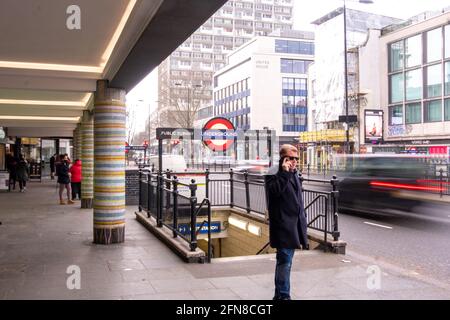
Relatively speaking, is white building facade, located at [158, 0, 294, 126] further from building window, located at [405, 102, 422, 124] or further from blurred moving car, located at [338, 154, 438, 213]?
blurred moving car, located at [338, 154, 438, 213]

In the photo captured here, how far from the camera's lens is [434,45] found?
35.2m

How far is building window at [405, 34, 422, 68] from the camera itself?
1444 inches

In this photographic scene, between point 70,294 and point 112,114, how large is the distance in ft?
15.1

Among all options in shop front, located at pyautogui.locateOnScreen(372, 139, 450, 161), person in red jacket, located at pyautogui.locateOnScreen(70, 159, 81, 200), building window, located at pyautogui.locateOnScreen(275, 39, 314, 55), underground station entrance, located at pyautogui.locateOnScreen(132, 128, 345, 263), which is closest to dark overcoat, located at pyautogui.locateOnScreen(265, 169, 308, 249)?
underground station entrance, located at pyautogui.locateOnScreen(132, 128, 345, 263)

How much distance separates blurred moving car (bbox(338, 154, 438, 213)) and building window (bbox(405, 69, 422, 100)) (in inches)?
985

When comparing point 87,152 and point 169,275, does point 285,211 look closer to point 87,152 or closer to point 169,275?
point 169,275

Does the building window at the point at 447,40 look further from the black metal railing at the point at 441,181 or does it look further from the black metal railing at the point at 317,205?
the black metal railing at the point at 317,205

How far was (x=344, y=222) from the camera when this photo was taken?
13.5 metres

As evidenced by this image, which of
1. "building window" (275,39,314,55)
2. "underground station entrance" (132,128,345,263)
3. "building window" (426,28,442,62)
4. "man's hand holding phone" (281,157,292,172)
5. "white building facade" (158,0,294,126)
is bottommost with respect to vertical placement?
"underground station entrance" (132,128,345,263)

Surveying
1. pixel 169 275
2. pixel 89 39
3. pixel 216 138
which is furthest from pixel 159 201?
pixel 89 39

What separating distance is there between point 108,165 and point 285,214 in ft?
18.0

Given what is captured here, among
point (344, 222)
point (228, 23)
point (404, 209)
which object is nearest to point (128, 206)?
point (344, 222)

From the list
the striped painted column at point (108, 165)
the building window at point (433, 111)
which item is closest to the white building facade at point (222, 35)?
the building window at point (433, 111)

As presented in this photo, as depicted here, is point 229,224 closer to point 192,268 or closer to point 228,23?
point 192,268
